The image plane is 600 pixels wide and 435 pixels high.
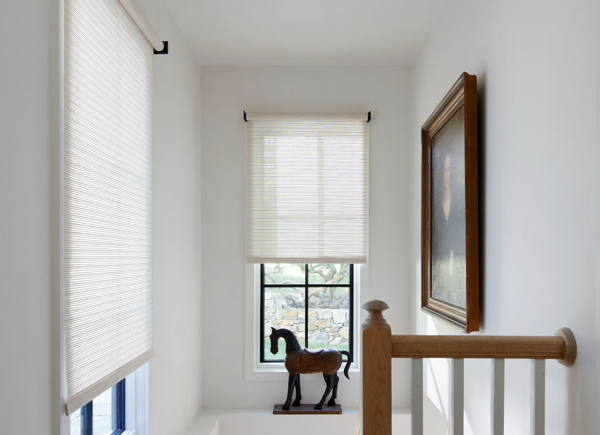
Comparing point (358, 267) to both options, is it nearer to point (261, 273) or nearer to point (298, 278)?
point (298, 278)

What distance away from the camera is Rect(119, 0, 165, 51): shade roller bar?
1881 millimetres

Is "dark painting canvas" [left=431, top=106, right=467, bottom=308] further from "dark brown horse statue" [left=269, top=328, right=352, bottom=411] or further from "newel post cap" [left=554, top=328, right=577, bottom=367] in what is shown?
"dark brown horse statue" [left=269, top=328, right=352, bottom=411]

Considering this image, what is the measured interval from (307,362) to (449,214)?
148 centimetres

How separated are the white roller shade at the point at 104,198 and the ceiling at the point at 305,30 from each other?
0.70 metres

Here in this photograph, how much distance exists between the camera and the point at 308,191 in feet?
11.6

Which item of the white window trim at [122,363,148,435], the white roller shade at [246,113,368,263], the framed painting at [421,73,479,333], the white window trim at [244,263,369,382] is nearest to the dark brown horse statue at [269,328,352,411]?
the white window trim at [244,263,369,382]

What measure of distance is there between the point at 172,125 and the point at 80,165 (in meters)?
1.27

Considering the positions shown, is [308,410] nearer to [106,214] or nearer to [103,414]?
[103,414]

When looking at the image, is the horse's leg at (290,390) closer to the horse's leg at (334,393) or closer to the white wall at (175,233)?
the horse's leg at (334,393)

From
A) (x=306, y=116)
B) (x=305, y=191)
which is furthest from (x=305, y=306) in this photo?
(x=306, y=116)

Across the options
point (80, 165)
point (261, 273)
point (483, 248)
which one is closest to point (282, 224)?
point (261, 273)

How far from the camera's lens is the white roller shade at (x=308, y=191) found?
3520mm

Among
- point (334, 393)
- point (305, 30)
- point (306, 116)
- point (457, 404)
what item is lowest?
point (334, 393)

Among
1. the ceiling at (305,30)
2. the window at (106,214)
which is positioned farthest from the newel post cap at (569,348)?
the ceiling at (305,30)
